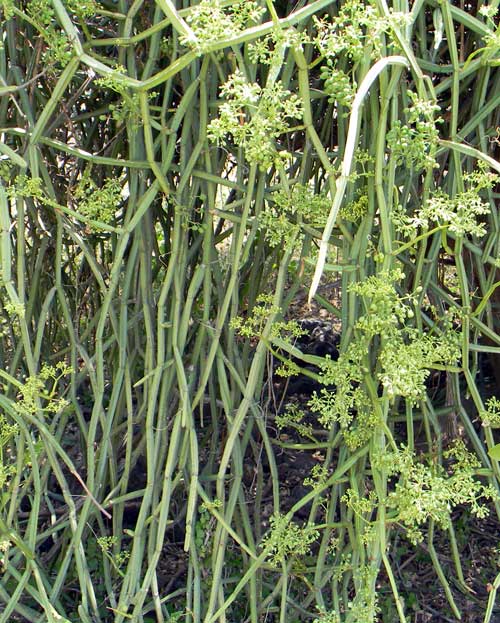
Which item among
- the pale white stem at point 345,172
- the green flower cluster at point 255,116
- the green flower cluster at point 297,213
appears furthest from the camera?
the green flower cluster at point 297,213

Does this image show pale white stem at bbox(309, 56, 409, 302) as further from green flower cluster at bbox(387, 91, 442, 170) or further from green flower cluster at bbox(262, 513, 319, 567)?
green flower cluster at bbox(262, 513, 319, 567)

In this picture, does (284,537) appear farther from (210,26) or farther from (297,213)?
(210,26)

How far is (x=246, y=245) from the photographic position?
1173 mm

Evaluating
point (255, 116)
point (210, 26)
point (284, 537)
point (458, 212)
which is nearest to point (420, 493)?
point (284, 537)

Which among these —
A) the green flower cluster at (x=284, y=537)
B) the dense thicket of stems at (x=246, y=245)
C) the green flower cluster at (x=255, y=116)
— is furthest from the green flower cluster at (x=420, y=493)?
the green flower cluster at (x=255, y=116)

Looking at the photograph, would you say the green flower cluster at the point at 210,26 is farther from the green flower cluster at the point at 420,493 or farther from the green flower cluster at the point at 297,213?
the green flower cluster at the point at 420,493

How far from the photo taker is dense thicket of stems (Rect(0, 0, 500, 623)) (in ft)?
3.29

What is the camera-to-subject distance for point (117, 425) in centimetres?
143

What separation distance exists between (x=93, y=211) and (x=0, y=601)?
2.61ft

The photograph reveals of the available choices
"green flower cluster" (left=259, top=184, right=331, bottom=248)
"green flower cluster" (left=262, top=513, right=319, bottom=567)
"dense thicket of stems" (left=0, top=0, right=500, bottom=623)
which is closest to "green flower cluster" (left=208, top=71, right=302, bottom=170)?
"dense thicket of stems" (left=0, top=0, right=500, bottom=623)

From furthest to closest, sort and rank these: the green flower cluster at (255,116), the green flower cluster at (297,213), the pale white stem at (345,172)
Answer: the green flower cluster at (297,213) < the green flower cluster at (255,116) < the pale white stem at (345,172)

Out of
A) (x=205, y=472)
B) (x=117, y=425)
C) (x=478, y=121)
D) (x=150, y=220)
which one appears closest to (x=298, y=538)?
(x=205, y=472)

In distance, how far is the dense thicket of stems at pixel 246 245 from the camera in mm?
1002

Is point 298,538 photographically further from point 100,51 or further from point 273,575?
point 100,51
